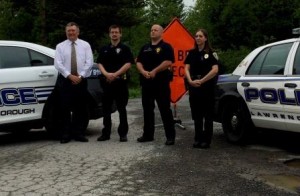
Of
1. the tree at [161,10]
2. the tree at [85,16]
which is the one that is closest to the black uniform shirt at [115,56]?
the tree at [85,16]

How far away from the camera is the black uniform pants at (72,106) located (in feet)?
26.5

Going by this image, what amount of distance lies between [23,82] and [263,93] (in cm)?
372

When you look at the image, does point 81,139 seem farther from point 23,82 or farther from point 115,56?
point 115,56

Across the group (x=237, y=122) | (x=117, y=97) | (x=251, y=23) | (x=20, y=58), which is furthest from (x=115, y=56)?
(x=251, y=23)

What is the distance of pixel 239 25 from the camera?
94.7 ft

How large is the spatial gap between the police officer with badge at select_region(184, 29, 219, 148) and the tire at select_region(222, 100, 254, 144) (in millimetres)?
546

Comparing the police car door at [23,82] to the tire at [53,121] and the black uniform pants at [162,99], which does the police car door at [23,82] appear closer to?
the tire at [53,121]

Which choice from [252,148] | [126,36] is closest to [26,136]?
[252,148]

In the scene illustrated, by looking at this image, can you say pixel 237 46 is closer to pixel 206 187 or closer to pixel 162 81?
pixel 162 81

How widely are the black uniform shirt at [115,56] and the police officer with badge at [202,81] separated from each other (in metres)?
1.03

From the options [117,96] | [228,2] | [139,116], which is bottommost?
[139,116]

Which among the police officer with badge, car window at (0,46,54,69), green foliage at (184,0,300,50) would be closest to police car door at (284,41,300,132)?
the police officer with badge

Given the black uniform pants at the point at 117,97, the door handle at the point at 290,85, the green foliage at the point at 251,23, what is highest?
the green foliage at the point at 251,23

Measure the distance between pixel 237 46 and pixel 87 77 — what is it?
22211 mm
